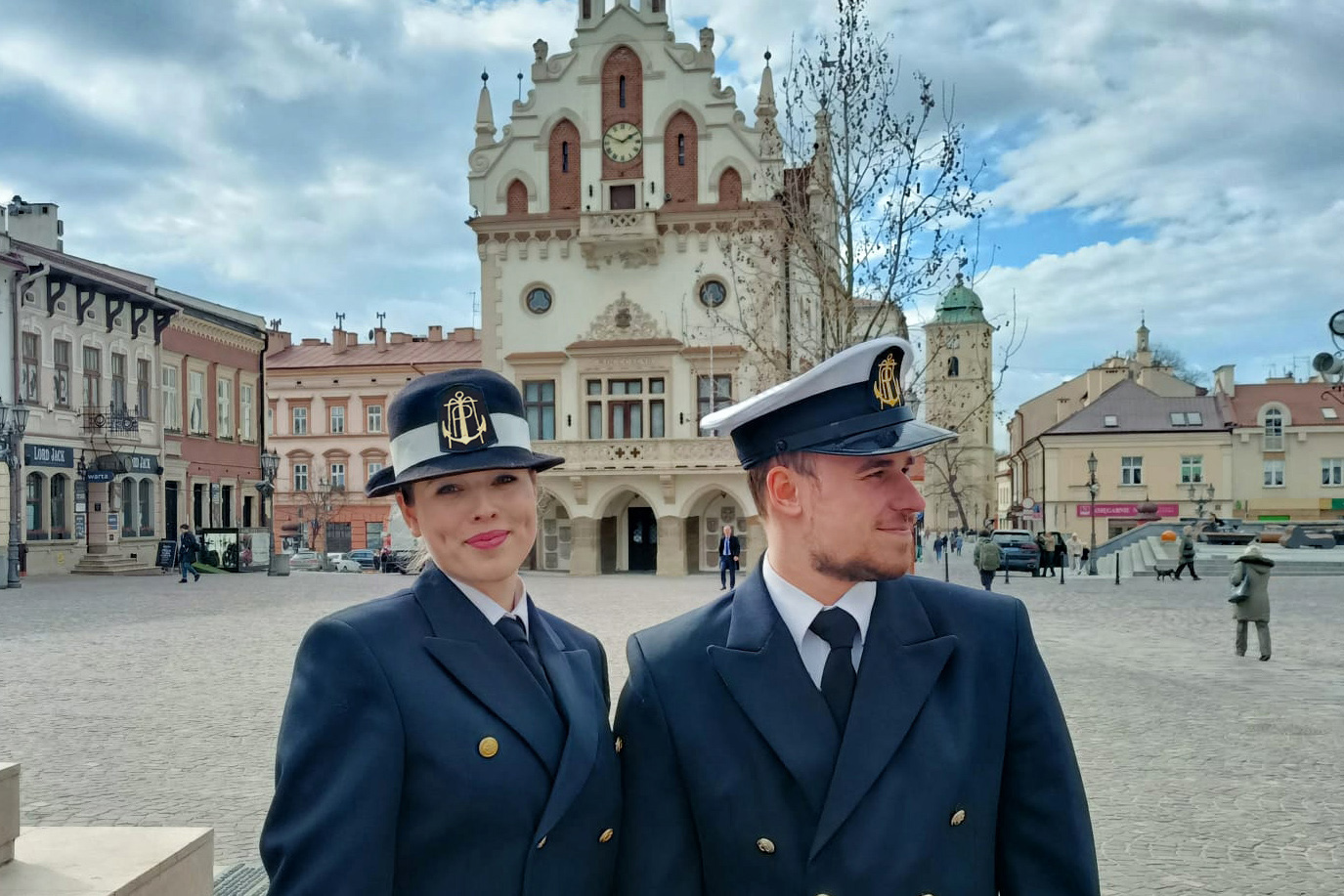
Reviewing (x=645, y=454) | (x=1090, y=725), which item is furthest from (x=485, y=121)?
(x=1090, y=725)

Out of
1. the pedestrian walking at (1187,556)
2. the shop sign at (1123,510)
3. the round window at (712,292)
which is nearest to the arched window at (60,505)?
the round window at (712,292)

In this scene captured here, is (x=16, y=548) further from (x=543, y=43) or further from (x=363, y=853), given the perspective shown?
(x=363, y=853)

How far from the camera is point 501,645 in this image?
8.22 feet

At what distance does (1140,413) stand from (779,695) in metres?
62.4

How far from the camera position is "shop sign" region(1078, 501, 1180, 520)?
5741 cm

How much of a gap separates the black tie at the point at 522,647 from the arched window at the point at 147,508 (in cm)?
3550

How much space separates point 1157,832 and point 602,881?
5.02m

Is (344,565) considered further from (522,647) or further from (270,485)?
(522,647)

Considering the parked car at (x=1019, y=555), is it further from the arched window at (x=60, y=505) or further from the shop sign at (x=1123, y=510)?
the arched window at (x=60, y=505)

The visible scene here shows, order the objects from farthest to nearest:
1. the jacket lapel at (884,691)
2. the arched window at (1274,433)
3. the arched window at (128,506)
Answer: the arched window at (1274,433) < the arched window at (128,506) < the jacket lapel at (884,691)

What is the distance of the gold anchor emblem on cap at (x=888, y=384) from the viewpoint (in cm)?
238

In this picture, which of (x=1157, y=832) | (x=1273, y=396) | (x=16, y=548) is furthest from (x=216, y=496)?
(x=1273, y=396)

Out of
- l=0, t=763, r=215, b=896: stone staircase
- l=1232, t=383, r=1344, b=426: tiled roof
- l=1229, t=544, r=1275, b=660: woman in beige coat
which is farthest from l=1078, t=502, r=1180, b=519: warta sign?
l=0, t=763, r=215, b=896: stone staircase

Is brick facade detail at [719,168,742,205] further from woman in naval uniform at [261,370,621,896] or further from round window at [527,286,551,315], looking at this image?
woman in naval uniform at [261,370,621,896]
